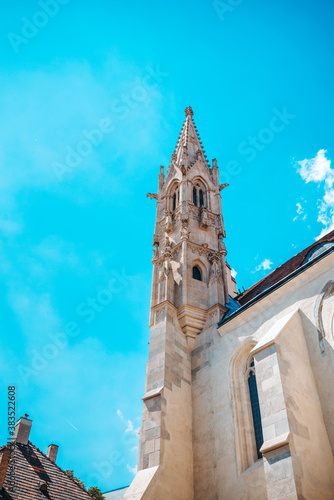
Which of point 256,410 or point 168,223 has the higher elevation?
point 168,223

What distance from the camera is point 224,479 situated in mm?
12539

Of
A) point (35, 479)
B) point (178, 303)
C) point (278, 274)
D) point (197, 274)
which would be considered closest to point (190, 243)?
point (197, 274)

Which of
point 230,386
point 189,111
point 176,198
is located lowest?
point 230,386

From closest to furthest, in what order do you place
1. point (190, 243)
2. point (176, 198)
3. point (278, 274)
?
1. point (278, 274)
2. point (190, 243)
3. point (176, 198)

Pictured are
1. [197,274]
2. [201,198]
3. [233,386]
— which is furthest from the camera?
[201,198]

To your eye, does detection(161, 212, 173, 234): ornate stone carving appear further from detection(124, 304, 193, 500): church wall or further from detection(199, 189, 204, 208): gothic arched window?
detection(124, 304, 193, 500): church wall

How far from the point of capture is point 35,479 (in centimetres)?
1686

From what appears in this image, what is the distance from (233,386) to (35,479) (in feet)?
29.8

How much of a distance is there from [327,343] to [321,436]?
2.57 m

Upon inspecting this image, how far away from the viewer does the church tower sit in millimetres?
12922

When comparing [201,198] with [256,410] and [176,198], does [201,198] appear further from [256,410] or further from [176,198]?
[256,410]

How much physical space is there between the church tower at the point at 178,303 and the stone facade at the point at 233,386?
0.16 feet

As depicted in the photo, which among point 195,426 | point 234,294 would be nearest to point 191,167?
point 234,294

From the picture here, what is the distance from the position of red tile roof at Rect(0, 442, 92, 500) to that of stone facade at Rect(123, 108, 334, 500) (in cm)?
562
